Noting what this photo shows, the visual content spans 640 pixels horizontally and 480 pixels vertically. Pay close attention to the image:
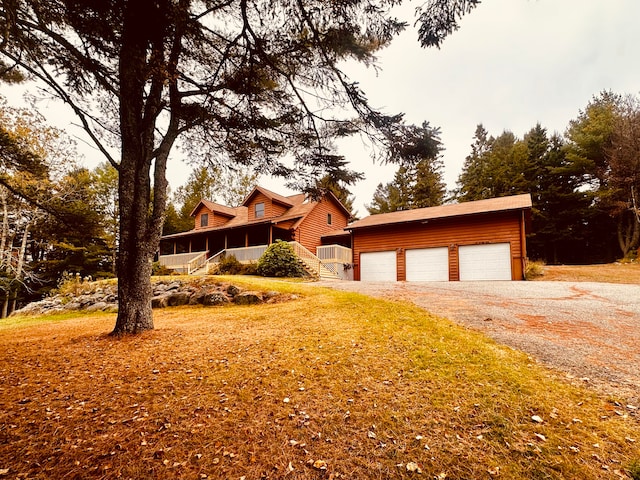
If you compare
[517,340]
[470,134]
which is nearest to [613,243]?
[470,134]

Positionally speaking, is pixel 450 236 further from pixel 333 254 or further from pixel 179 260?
pixel 179 260

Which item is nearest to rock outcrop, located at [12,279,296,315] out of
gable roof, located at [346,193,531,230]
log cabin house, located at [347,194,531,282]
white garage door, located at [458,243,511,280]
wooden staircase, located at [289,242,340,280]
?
wooden staircase, located at [289,242,340,280]

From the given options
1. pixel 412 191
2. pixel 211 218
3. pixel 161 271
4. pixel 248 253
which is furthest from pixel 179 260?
pixel 412 191

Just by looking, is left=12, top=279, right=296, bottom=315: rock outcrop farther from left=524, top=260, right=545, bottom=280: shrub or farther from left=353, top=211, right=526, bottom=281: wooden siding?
left=524, top=260, right=545, bottom=280: shrub

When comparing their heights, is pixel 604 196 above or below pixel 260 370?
above

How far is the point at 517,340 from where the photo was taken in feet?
14.2

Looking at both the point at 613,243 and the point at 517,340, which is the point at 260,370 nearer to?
the point at 517,340

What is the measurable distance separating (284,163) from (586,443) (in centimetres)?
546

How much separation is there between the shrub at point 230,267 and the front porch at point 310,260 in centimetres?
62

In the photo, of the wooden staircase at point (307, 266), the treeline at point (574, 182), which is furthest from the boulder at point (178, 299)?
the treeline at point (574, 182)

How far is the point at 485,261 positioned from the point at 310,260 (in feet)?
30.1

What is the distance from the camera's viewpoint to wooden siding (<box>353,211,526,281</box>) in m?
13.8

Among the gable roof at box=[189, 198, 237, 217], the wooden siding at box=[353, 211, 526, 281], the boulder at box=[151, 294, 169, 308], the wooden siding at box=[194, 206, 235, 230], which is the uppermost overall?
the gable roof at box=[189, 198, 237, 217]

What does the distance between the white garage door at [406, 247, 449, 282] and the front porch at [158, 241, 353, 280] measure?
4025 millimetres
